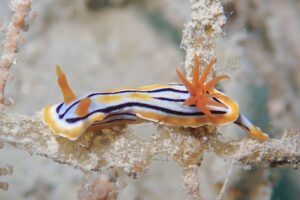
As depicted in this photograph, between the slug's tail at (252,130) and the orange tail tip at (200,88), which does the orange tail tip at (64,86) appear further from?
the slug's tail at (252,130)

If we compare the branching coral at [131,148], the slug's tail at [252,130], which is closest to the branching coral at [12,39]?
the branching coral at [131,148]

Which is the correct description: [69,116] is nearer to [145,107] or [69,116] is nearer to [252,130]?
[145,107]

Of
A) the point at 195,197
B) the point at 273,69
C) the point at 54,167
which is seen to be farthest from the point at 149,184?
the point at 273,69

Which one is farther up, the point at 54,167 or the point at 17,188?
the point at 54,167

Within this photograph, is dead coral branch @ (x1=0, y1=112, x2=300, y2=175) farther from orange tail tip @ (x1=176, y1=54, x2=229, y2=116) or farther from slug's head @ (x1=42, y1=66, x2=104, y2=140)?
orange tail tip @ (x1=176, y1=54, x2=229, y2=116)

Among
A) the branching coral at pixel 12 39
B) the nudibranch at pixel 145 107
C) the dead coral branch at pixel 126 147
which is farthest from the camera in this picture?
the branching coral at pixel 12 39

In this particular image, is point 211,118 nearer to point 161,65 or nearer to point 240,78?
point 240,78
